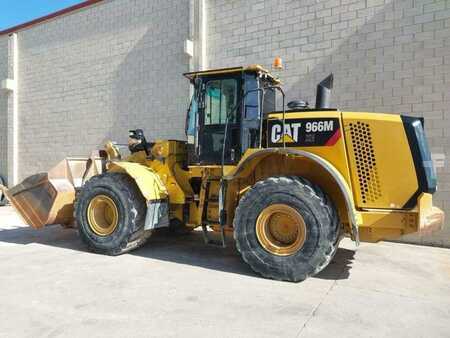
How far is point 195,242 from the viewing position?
23.9 ft

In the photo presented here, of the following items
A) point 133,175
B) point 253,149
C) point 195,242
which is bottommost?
point 195,242

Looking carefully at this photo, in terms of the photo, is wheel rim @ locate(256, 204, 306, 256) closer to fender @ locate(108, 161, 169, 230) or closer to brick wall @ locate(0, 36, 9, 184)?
fender @ locate(108, 161, 169, 230)

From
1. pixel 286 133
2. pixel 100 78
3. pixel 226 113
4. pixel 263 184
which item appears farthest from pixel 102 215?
pixel 100 78

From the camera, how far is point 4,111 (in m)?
14.7

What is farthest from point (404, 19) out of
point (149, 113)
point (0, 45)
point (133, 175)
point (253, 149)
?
point (0, 45)

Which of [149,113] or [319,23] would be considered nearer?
[319,23]

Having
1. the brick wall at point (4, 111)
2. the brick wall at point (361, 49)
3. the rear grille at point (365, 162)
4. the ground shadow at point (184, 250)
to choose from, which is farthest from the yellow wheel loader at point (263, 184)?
the brick wall at point (4, 111)

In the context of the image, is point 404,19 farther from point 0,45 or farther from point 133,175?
point 0,45

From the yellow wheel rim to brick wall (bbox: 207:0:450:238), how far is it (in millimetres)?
4703

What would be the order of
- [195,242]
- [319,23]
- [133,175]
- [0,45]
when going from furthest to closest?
[0,45], [319,23], [195,242], [133,175]

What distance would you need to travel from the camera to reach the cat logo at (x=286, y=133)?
5273 mm

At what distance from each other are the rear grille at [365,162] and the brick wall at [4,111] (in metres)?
13.5

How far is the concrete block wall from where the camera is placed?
1088 centimetres

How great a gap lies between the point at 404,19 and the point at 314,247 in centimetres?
544
